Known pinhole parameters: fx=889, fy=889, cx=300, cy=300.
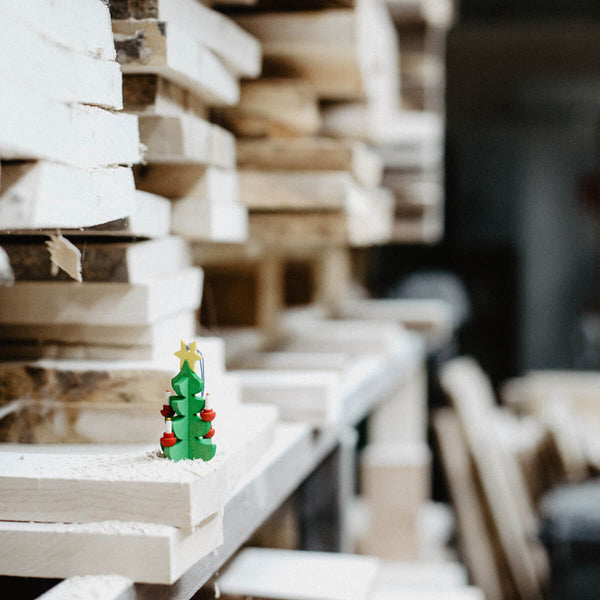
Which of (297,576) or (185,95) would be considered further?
(297,576)

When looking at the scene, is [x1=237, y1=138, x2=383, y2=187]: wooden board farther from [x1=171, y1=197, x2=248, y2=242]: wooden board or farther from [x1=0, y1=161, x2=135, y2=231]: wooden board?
[x1=0, y1=161, x2=135, y2=231]: wooden board

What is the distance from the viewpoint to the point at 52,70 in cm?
97

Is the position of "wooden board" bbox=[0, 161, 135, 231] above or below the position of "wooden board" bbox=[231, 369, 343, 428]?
above

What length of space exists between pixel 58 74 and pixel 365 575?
42.6 inches

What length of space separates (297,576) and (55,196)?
953 millimetres

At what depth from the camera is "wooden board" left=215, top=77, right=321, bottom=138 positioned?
2.02 m

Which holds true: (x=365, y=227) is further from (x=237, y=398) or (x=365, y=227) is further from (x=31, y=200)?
(x=31, y=200)

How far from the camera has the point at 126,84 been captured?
1.41 meters

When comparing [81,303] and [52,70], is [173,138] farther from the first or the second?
[52,70]

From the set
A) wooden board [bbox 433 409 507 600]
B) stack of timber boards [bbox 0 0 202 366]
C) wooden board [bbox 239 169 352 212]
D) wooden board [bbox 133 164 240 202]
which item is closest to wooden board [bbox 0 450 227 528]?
stack of timber boards [bbox 0 0 202 366]

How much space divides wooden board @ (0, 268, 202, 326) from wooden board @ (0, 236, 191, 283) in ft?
0.06

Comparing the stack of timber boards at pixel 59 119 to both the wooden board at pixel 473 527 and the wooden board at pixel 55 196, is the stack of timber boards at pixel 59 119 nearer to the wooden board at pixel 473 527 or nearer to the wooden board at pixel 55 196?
the wooden board at pixel 55 196

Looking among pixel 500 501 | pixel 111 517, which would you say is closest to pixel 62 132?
pixel 111 517

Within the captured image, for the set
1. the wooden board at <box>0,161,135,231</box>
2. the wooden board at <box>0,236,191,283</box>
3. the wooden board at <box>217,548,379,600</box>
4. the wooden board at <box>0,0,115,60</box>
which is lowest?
the wooden board at <box>217,548,379,600</box>
